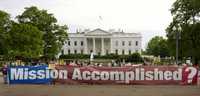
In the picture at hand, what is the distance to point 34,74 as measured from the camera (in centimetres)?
3684

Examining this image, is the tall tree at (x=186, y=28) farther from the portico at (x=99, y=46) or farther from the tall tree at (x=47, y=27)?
the portico at (x=99, y=46)

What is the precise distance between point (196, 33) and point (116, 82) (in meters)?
45.5

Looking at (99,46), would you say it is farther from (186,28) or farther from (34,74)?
(34,74)

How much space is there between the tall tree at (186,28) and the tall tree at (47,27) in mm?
37701

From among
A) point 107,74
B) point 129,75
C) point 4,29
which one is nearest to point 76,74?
point 107,74

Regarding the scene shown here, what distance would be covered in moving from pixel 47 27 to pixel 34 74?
8259 cm

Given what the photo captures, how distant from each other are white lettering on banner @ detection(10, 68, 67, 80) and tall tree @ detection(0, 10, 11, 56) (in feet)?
217

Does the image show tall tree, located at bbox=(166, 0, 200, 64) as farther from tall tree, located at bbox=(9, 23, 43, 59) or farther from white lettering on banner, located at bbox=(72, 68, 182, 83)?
white lettering on banner, located at bbox=(72, 68, 182, 83)

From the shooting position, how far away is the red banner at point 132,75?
36.2 m

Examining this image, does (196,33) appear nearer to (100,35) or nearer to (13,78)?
(13,78)

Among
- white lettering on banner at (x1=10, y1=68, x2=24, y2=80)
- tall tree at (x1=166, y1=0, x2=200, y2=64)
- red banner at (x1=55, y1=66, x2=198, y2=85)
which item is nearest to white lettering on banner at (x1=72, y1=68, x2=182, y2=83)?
red banner at (x1=55, y1=66, x2=198, y2=85)

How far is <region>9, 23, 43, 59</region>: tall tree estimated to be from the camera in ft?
333

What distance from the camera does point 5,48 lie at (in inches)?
4055

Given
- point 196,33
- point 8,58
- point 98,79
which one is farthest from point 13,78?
point 8,58
